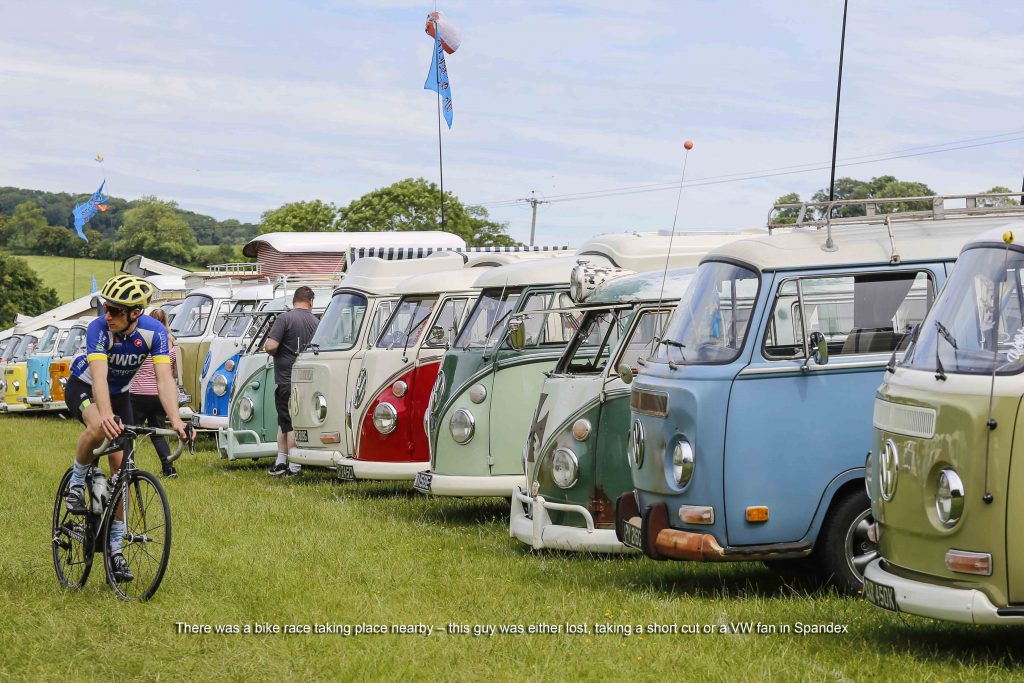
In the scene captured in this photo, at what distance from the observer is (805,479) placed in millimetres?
8336

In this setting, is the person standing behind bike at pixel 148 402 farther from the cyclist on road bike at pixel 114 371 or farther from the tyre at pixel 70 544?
the cyclist on road bike at pixel 114 371

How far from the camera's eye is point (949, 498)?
21.2 ft

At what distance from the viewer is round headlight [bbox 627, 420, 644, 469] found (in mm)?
8886

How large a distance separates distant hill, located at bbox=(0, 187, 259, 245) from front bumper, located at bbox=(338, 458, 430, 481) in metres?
103

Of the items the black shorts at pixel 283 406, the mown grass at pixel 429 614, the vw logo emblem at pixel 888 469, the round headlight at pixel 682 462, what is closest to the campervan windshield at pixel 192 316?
the black shorts at pixel 283 406

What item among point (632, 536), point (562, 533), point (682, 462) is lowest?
point (562, 533)

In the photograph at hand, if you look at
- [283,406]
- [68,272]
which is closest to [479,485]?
[283,406]

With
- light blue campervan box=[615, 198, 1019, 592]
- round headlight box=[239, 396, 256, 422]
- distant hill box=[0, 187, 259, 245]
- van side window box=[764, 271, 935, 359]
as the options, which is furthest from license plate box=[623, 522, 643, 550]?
distant hill box=[0, 187, 259, 245]

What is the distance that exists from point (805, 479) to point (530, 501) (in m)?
2.58

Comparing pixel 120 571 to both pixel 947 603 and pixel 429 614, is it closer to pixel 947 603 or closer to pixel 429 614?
pixel 429 614

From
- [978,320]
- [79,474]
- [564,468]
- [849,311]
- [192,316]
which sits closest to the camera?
[978,320]

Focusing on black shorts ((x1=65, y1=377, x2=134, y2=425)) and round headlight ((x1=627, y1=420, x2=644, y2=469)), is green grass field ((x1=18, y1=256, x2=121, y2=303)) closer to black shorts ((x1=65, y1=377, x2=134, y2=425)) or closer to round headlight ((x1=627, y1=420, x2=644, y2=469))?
black shorts ((x1=65, y1=377, x2=134, y2=425))

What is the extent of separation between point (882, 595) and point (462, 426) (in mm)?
5980

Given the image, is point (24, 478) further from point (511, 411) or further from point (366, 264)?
point (511, 411)
